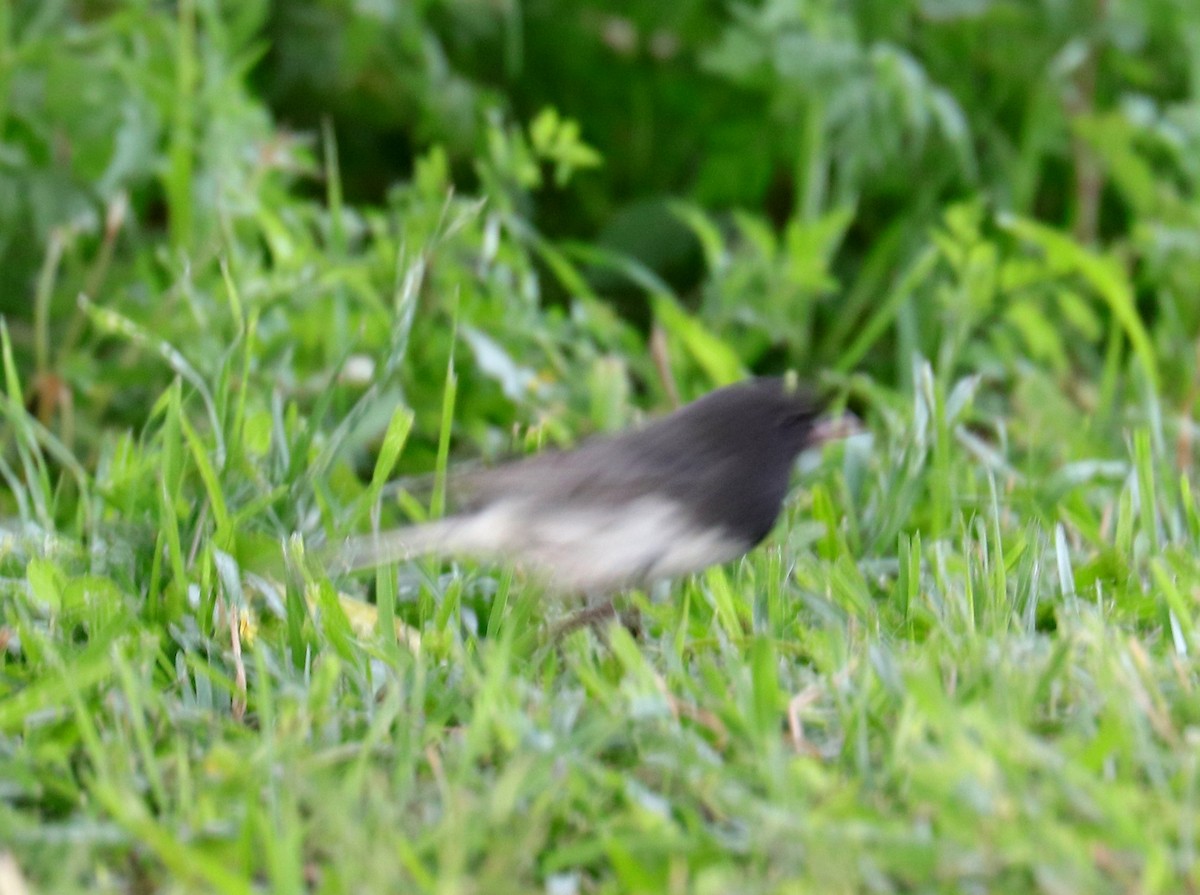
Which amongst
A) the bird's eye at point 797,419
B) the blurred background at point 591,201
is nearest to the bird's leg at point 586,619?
the bird's eye at point 797,419

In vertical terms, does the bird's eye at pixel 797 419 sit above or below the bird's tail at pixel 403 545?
above

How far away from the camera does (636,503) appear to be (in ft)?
7.25

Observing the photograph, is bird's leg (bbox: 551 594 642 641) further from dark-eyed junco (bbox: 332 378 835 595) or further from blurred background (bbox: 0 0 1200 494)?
blurred background (bbox: 0 0 1200 494)

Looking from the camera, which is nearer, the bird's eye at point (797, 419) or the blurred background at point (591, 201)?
the bird's eye at point (797, 419)

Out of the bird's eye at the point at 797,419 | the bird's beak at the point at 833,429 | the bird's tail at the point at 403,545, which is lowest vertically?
the bird's tail at the point at 403,545

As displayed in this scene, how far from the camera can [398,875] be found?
148cm

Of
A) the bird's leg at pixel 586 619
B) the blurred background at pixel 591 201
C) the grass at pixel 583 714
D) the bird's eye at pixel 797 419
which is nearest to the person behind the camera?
the grass at pixel 583 714

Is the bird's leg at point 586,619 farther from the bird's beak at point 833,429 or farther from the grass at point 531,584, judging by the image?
the bird's beak at point 833,429

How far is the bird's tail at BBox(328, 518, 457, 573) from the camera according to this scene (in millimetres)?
2243

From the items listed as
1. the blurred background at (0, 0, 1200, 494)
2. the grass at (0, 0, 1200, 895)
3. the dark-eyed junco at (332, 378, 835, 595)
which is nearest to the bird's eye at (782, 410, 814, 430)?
the dark-eyed junco at (332, 378, 835, 595)

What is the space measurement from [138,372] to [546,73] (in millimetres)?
1743

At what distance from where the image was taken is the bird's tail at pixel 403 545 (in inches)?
88.3

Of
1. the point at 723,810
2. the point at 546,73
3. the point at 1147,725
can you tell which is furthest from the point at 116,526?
the point at 546,73

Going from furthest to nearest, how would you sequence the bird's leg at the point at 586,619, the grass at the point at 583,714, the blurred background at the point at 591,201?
1. the blurred background at the point at 591,201
2. the bird's leg at the point at 586,619
3. the grass at the point at 583,714
